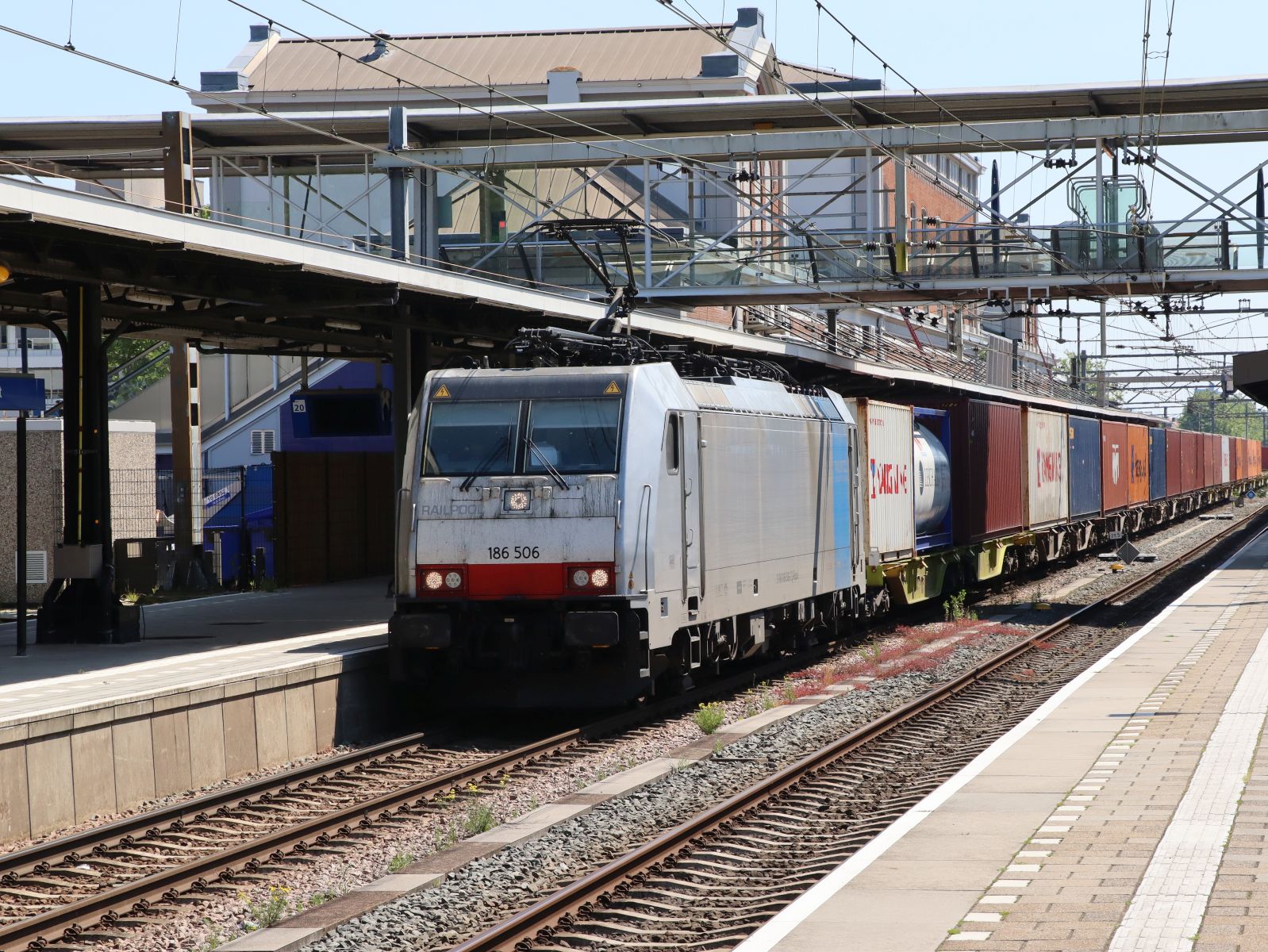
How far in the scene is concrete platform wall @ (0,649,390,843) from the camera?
33.8ft

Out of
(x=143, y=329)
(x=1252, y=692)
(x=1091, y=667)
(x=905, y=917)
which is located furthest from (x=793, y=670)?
(x=905, y=917)

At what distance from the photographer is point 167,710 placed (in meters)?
11.7

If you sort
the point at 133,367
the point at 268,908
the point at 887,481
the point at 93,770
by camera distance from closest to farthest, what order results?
the point at 268,908, the point at 93,770, the point at 887,481, the point at 133,367

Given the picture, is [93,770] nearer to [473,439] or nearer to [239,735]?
[239,735]

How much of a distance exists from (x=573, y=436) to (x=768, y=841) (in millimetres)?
5055

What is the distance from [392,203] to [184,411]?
6630 mm

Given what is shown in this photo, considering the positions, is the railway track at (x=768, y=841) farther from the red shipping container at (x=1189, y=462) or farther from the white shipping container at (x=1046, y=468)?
the red shipping container at (x=1189, y=462)

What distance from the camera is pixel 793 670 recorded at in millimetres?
19094

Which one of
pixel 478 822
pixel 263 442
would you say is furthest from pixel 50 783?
pixel 263 442

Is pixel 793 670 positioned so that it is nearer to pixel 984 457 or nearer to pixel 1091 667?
pixel 1091 667

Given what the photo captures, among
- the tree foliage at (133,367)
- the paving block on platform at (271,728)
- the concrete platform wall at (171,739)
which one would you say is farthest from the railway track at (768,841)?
the tree foliage at (133,367)

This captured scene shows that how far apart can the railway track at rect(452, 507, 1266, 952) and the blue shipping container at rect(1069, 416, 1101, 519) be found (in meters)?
18.7

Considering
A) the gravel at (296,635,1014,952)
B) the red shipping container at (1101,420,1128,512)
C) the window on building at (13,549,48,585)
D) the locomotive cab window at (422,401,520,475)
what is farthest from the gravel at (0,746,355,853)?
the red shipping container at (1101,420,1128,512)

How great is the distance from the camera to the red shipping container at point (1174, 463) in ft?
175
